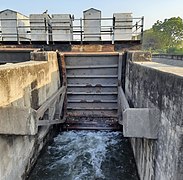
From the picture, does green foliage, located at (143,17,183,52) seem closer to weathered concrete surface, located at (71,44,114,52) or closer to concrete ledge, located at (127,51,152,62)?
weathered concrete surface, located at (71,44,114,52)

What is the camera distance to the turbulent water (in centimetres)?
510

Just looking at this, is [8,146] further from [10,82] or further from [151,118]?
[151,118]

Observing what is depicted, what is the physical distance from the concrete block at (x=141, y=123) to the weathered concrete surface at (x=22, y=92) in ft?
5.41

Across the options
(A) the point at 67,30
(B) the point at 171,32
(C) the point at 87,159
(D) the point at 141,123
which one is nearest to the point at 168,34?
(B) the point at 171,32

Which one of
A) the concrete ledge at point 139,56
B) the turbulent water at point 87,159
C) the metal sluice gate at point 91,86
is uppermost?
the concrete ledge at point 139,56

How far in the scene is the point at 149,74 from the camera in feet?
12.7

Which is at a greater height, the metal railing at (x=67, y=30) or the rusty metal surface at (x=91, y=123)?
the metal railing at (x=67, y=30)

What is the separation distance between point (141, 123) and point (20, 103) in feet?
8.40

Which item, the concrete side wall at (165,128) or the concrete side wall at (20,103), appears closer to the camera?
the concrete side wall at (165,128)

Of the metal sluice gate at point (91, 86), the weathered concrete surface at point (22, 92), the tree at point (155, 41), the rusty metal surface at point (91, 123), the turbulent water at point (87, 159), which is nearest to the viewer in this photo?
the weathered concrete surface at point (22, 92)

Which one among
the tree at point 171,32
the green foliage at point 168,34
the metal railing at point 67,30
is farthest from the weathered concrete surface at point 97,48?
the tree at point 171,32

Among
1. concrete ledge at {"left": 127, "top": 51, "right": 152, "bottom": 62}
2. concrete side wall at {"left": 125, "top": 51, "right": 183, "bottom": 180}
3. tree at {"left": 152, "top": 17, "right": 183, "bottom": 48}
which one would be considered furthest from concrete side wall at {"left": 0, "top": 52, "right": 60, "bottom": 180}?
tree at {"left": 152, "top": 17, "right": 183, "bottom": 48}

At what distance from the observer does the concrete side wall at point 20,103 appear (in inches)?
140

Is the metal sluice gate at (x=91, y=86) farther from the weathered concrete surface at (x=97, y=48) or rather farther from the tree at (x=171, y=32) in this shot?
the tree at (x=171, y=32)
